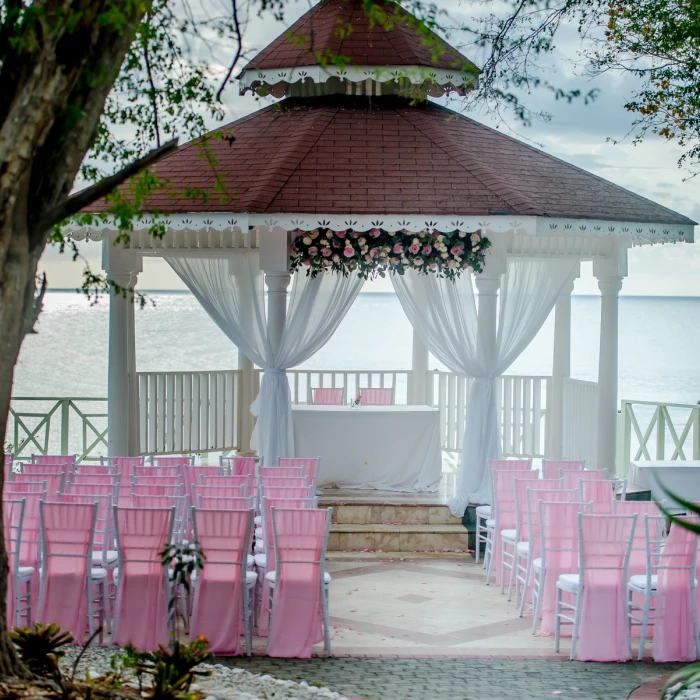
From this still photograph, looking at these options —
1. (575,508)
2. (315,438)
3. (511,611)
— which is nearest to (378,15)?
(575,508)

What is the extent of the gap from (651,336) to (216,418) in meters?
58.9

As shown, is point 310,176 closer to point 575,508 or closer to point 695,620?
point 575,508

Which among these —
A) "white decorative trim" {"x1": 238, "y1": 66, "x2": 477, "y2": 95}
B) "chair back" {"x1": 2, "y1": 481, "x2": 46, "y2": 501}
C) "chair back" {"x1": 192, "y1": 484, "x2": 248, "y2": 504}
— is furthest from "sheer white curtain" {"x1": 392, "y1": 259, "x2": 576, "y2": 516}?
"chair back" {"x1": 2, "y1": 481, "x2": 46, "y2": 501}

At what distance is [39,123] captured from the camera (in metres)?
4.97

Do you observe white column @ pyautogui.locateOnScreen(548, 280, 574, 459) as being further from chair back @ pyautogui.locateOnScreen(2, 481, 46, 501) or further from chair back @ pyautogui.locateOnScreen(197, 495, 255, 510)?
chair back @ pyautogui.locateOnScreen(2, 481, 46, 501)

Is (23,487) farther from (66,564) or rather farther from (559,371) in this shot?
(559,371)

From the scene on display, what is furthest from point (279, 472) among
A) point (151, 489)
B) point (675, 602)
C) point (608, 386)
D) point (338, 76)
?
point (338, 76)

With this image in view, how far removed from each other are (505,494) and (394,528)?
220cm

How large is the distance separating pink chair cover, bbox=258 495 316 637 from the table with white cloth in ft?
15.7

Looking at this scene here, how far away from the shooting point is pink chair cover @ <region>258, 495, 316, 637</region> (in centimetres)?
906

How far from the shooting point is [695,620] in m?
8.60

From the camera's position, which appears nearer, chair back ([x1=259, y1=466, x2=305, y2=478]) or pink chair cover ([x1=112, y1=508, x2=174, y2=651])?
pink chair cover ([x1=112, y1=508, x2=174, y2=651])

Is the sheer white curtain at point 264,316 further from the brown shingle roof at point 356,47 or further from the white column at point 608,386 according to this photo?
the white column at point 608,386

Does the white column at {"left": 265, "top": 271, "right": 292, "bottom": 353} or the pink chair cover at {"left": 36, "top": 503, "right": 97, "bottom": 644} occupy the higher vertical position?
the white column at {"left": 265, "top": 271, "right": 292, "bottom": 353}
